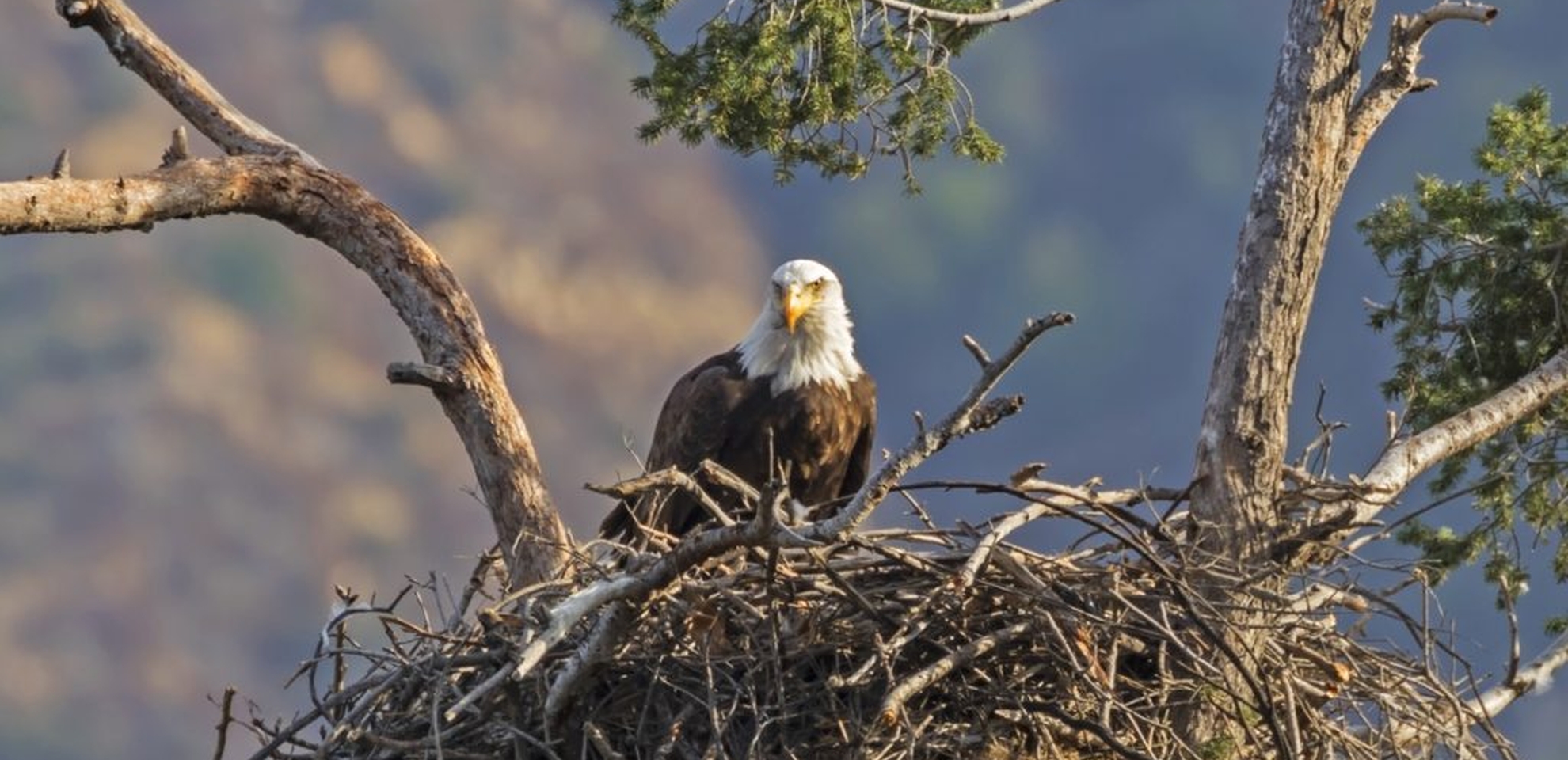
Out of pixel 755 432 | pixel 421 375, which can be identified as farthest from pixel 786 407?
pixel 421 375

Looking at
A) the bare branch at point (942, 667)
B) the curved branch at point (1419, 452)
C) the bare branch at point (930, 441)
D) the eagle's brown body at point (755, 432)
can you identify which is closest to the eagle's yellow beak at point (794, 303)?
the eagle's brown body at point (755, 432)

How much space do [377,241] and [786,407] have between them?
154 cm

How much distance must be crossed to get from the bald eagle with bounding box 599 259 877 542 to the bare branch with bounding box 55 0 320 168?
169cm

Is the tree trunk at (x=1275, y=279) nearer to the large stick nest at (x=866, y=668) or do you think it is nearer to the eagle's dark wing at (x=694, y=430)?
the large stick nest at (x=866, y=668)

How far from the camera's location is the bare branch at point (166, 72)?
284 inches

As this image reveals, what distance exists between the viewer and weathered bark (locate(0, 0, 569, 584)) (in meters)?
6.59

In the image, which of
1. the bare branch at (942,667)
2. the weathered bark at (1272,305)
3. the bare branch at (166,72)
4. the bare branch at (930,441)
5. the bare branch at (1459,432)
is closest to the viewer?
the bare branch at (930,441)

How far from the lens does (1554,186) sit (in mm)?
8273

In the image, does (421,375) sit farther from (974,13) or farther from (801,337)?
(974,13)

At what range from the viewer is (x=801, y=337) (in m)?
7.57

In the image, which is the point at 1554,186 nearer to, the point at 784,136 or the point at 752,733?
A: the point at 784,136

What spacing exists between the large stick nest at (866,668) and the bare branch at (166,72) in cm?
220

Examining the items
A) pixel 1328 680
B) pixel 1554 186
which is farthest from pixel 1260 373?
pixel 1554 186

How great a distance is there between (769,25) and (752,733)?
2924 mm
